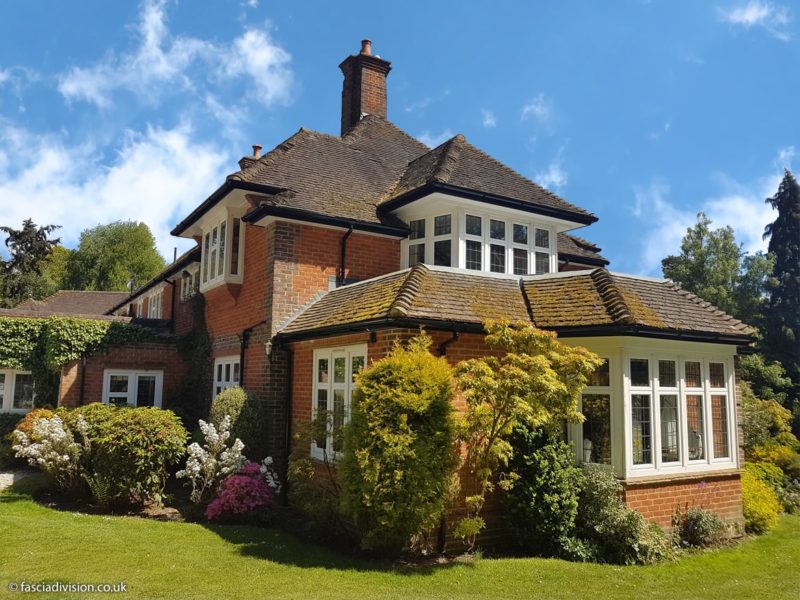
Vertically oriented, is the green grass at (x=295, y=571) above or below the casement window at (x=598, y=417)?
below

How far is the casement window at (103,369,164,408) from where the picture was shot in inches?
632

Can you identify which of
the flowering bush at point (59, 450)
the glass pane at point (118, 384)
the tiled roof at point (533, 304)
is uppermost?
the tiled roof at point (533, 304)

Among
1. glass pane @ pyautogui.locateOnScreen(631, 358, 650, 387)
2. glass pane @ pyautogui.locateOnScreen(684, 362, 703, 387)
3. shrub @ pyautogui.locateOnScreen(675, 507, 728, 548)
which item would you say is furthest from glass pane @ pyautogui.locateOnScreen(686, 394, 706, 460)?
glass pane @ pyautogui.locateOnScreen(631, 358, 650, 387)

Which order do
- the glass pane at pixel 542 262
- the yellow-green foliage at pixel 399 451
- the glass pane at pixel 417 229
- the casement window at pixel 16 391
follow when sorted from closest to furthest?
the yellow-green foliage at pixel 399 451
the glass pane at pixel 417 229
the glass pane at pixel 542 262
the casement window at pixel 16 391

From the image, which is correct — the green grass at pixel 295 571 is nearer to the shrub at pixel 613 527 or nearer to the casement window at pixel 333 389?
the shrub at pixel 613 527

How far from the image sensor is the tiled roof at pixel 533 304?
9.16 m

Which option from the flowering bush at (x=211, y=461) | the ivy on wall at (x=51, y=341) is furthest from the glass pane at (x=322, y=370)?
the ivy on wall at (x=51, y=341)

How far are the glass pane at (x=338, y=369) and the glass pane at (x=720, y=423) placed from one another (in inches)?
271

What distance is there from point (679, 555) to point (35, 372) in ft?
56.5

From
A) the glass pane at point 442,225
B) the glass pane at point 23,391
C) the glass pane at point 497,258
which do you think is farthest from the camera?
the glass pane at point 23,391

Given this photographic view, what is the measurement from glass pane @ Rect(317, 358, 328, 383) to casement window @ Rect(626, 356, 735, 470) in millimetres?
5557

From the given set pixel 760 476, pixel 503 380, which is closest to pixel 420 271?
pixel 503 380

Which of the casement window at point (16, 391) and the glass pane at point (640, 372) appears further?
the casement window at point (16, 391)

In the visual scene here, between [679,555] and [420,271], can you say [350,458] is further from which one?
[679,555]
